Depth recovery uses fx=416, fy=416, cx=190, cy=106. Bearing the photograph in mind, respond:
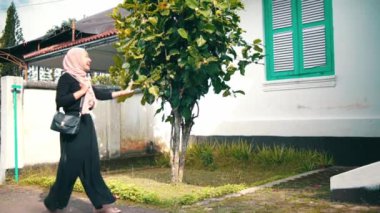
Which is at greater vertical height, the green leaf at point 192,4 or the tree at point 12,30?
the tree at point 12,30

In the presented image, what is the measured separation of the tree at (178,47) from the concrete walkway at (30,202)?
1.56 metres

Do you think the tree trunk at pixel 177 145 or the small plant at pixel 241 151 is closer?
the tree trunk at pixel 177 145

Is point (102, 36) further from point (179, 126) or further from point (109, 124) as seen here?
point (179, 126)

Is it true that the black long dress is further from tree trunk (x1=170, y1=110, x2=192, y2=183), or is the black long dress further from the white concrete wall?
the white concrete wall

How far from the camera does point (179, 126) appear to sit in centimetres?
593

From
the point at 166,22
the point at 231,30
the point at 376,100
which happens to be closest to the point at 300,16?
the point at 376,100

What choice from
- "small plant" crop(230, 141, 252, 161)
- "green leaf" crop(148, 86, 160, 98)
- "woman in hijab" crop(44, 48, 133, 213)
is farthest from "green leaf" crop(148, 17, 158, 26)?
"small plant" crop(230, 141, 252, 161)

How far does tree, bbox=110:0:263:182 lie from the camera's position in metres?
5.23

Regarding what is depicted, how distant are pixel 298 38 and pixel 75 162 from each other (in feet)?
16.8

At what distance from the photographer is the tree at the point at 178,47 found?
5.23 metres

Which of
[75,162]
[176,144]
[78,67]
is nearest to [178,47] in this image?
[176,144]

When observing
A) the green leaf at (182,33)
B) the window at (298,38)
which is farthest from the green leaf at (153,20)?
the window at (298,38)

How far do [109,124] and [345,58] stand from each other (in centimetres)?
498

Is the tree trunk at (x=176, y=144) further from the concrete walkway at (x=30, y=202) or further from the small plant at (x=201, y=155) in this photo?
the small plant at (x=201, y=155)
